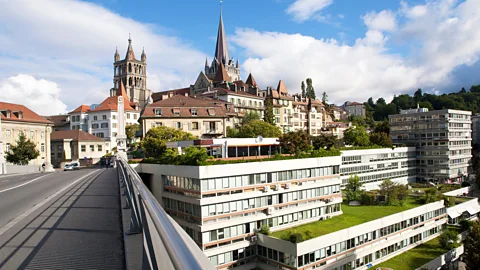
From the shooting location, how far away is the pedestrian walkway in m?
4.33

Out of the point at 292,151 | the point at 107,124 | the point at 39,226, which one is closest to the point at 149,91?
the point at 107,124

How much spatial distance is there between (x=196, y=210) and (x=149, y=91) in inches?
3943

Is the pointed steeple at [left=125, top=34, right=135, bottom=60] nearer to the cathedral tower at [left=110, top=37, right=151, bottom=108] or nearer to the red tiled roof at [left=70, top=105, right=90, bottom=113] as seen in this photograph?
the cathedral tower at [left=110, top=37, right=151, bottom=108]

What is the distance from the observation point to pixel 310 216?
33062 mm

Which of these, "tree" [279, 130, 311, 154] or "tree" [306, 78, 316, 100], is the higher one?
"tree" [306, 78, 316, 100]

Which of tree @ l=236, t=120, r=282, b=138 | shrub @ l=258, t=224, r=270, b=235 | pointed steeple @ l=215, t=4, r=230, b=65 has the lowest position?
shrub @ l=258, t=224, r=270, b=235

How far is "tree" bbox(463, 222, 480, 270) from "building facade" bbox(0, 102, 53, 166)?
48.5 meters

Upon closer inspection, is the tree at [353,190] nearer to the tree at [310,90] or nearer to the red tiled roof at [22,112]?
the red tiled roof at [22,112]

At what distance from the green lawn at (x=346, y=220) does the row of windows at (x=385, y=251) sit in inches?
114

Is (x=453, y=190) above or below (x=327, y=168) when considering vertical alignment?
below

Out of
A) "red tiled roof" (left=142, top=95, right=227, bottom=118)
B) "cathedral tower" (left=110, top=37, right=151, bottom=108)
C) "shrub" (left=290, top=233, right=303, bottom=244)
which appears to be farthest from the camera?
"cathedral tower" (left=110, top=37, right=151, bottom=108)

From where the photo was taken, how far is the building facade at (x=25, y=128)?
46812mm

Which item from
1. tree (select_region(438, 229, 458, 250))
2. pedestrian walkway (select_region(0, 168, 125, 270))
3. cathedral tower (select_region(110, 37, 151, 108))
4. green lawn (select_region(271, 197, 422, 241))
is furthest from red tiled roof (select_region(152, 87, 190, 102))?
pedestrian walkway (select_region(0, 168, 125, 270))

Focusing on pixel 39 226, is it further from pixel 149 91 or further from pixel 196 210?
pixel 149 91
